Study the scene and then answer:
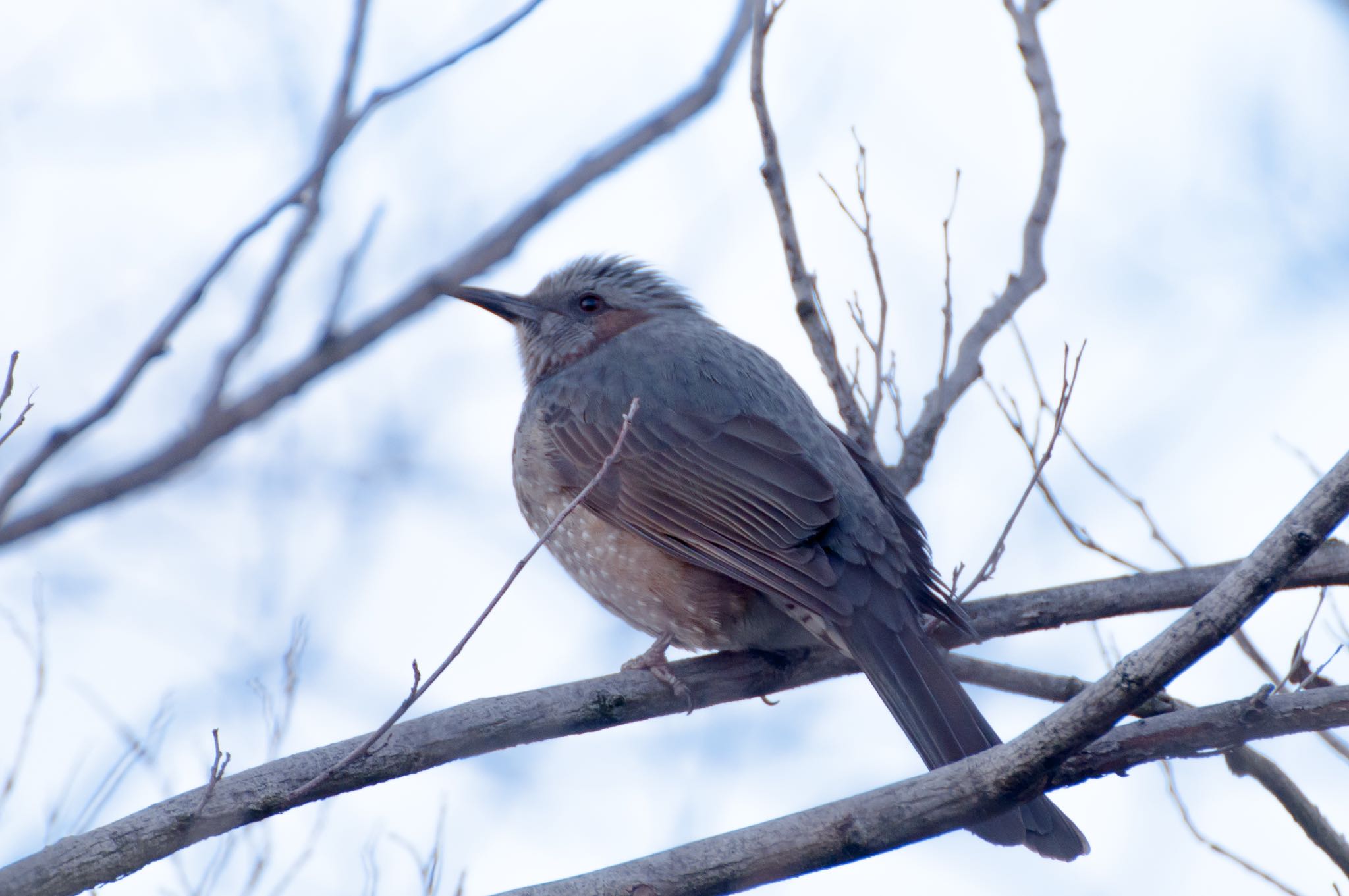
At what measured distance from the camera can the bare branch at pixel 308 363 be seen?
89.5 inches

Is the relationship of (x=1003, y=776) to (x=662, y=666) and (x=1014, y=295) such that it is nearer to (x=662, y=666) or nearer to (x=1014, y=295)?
(x=662, y=666)

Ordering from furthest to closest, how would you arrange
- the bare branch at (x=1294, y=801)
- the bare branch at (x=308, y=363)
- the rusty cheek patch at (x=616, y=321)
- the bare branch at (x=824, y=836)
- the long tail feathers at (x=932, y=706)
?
the rusty cheek patch at (x=616, y=321) < the bare branch at (x=1294, y=801) < the long tail feathers at (x=932, y=706) < the bare branch at (x=824, y=836) < the bare branch at (x=308, y=363)

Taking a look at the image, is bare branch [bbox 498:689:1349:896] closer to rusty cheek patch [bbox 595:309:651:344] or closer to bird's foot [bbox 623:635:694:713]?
bird's foot [bbox 623:635:694:713]

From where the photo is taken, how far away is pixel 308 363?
2502 millimetres

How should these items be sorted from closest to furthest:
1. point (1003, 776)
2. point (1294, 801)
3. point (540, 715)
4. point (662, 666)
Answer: point (1003, 776) < point (540, 715) < point (1294, 801) < point (662, 666)

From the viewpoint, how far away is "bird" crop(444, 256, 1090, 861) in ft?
14.9

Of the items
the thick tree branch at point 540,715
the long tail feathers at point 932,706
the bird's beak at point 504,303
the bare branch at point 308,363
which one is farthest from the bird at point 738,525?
the bare branch at point 308,363

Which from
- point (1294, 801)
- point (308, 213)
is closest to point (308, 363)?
point (308, 213)

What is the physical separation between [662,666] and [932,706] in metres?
1.00

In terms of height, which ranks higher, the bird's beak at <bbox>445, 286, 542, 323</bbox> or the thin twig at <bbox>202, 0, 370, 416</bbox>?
the bird's beak at <bbox>445, 286, 542, 323</bbox>

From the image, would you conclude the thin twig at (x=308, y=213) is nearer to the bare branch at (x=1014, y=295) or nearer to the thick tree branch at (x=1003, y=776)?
the thick tree branch at (x=1003, y=776)

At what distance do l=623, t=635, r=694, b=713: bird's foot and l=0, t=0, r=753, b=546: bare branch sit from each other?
223 cm

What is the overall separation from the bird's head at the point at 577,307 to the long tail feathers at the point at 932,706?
8.28 ft

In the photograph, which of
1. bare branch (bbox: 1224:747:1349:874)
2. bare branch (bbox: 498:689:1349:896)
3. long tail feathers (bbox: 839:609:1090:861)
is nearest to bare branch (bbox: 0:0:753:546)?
bare branch (bbox: 498:689:1349:896)
